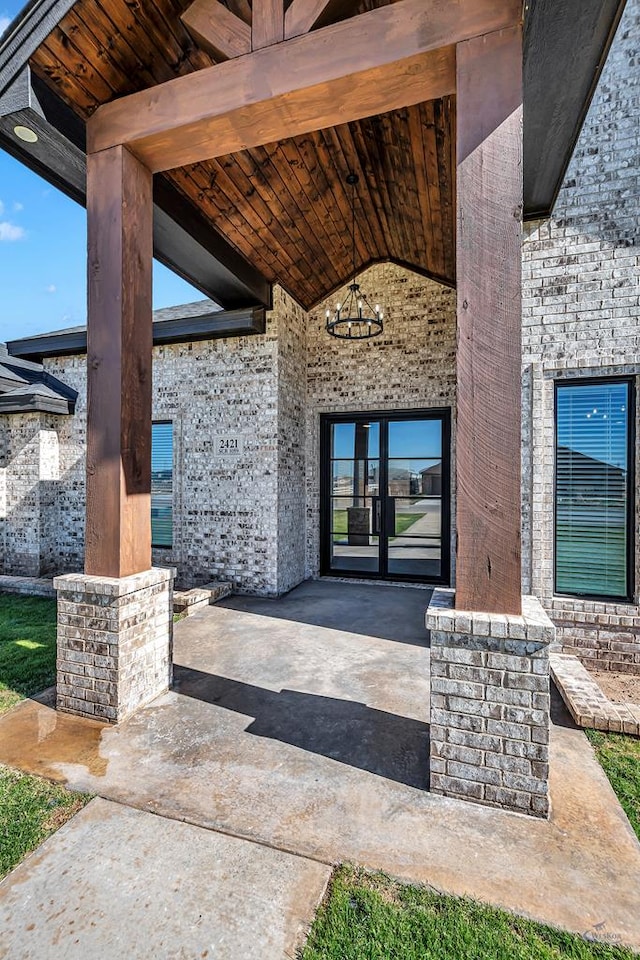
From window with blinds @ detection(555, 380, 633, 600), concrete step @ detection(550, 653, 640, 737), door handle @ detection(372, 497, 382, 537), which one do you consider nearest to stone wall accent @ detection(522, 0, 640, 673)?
window with blinds @ detection(555, 380, 633, 600)

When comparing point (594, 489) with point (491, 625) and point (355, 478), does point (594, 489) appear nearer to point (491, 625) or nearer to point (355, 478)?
point (491, 625)

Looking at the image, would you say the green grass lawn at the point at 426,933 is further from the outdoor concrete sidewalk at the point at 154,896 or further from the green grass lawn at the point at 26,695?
the green grass lawn at the point at 26,695

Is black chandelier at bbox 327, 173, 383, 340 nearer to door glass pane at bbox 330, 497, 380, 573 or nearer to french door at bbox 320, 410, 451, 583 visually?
french door at bbox 320, 410, 451, 583

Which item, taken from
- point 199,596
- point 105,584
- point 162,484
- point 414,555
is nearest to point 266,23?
point 105,584

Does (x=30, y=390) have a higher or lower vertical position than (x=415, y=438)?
higher

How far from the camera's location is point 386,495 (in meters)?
6.85

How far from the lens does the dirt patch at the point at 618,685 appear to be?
344 cm

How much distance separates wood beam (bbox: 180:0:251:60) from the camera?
2754 millimetres

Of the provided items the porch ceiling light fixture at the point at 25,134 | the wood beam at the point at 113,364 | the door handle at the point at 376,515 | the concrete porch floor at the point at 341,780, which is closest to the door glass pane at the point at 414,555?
the door handle at the point at 376,515

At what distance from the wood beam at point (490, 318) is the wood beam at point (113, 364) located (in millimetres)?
2161

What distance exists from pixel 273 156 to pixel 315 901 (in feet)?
17.2

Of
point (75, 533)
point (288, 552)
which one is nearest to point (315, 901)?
point (288, 552)

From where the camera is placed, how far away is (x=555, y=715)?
2.98m

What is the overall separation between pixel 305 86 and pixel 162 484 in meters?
5.40
